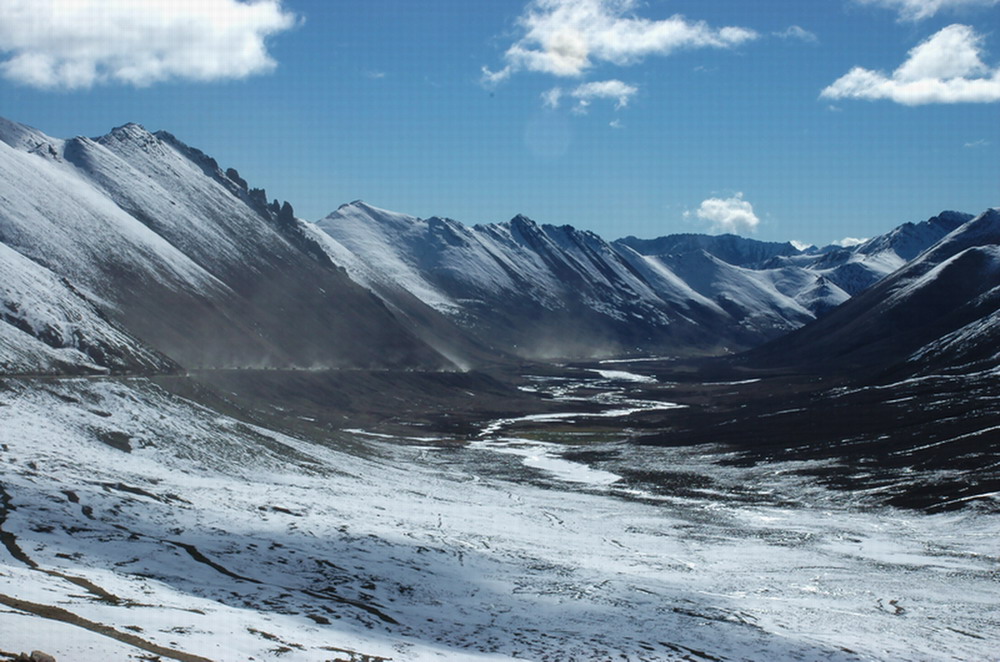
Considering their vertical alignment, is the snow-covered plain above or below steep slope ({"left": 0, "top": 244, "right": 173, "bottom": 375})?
below

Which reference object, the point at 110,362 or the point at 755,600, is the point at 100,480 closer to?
the point at 755,600

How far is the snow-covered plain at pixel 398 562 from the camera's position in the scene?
35625 mm

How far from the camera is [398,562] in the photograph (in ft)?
168

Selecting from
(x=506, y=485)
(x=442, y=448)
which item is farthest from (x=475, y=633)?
(x=442, y=448)

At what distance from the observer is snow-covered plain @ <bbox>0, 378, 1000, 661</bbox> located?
117 ft

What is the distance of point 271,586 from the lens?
140ft

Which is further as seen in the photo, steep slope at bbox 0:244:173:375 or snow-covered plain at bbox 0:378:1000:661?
steep slope at bbox 0:244:173:375

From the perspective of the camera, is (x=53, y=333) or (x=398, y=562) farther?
(x=53, y=333)

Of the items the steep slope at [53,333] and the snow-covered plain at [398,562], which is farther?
the steep slope at [53,333]

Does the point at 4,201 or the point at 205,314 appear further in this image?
the point at 205,314

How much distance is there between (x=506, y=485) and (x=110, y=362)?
151ft

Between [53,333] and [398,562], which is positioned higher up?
[53,333]

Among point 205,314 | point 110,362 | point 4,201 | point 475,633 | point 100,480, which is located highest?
point 4,201

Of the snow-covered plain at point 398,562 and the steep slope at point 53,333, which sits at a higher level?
the steep slope at point 53,333
